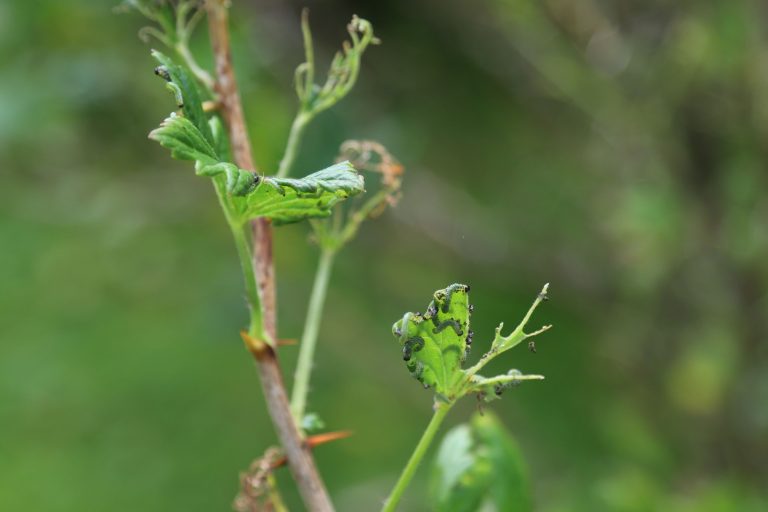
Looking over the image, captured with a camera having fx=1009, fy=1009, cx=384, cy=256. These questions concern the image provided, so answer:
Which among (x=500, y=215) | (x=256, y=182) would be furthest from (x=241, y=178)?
(x=500, y=215)

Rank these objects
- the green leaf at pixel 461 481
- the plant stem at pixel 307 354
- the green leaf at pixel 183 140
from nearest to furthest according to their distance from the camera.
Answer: the green leaf at pixel 183 140 → the plant stem at pixel 307 354 → the green leaf at pixel 461 481

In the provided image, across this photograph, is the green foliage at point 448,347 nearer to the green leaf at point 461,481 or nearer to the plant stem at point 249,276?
the plant stem at point 249,276

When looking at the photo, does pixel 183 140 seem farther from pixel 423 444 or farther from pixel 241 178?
pixel 423 444

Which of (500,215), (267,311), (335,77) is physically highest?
(500,215)

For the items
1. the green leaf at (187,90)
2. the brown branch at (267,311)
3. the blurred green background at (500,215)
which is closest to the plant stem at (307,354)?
the brown branch at (267,311)

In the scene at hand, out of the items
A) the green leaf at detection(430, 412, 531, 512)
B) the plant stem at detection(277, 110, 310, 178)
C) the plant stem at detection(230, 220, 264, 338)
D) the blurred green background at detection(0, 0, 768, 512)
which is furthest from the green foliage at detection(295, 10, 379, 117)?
the blurred green background at detection(0, 0, 768, 512)

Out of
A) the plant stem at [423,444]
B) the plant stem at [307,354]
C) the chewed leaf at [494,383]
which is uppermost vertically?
the plant stem at [307,354]
